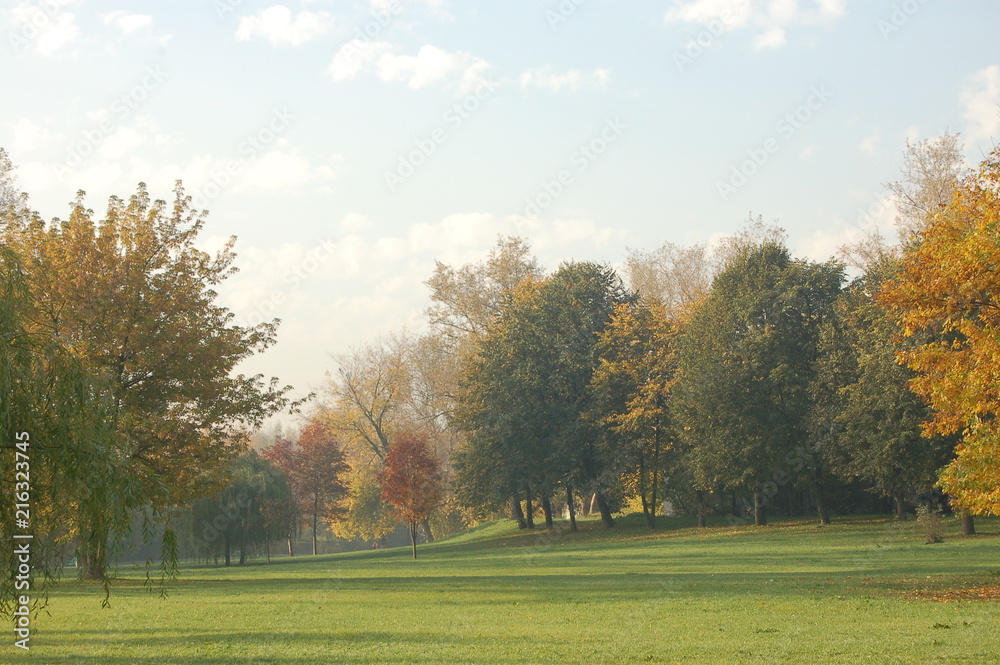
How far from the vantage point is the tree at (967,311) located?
57.8 feet

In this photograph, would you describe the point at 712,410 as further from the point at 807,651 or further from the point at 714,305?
the point at 807,651

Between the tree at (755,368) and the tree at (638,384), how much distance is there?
2831 mm

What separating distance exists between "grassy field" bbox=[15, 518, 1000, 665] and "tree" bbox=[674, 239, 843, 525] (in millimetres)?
11165

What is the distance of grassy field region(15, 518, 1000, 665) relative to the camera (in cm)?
1227

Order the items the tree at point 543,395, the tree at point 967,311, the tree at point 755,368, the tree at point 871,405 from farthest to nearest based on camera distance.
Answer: the tree at point 543,395, the tree at point 755,368, the tree at point 871,405, the tree at point 967,311

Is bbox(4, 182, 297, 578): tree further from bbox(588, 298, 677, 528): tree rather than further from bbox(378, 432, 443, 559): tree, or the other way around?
bbox(588, 298, 677, 528): tree

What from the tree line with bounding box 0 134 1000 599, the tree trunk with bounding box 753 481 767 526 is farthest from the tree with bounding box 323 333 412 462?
the tree trunk with bounding box 753 481 767 526

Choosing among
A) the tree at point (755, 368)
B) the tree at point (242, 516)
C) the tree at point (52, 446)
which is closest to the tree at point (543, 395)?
the tree at point (755, 368)

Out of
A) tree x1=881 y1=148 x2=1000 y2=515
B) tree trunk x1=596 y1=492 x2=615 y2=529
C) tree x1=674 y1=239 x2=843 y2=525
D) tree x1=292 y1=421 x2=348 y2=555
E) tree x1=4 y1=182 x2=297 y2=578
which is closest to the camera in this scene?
tree x1=881 y1=148 x2=1000 y2=515

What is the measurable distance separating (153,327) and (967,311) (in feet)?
73.7

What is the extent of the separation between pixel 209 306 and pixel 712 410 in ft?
85.0

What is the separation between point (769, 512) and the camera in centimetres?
5066

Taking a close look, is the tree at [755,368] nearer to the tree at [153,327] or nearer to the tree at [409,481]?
the tree at [409,481]

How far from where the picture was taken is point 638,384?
49.6m
